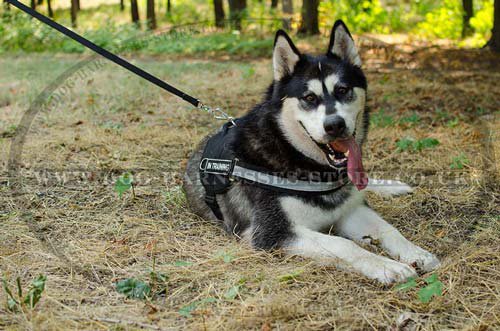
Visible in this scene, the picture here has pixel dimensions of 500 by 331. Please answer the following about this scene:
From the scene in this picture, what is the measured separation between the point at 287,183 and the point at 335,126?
0.53 metres

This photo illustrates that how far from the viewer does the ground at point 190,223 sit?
2.67 m

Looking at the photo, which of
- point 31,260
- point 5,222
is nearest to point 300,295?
point 31,260

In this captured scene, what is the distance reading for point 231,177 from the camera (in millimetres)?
3779

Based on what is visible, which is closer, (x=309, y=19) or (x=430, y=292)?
(x=430, y=292)

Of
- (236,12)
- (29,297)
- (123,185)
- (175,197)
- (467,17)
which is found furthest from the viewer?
(236,12)

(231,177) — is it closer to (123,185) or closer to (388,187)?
(123,185)

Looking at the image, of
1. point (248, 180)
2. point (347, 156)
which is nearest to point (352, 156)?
point (347, 156)

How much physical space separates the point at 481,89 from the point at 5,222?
732 cm

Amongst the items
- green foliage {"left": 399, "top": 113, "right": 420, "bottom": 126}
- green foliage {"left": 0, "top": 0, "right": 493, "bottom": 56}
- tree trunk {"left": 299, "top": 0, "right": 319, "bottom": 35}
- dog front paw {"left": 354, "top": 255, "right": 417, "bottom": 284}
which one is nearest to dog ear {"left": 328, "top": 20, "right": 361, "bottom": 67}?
dog front paw {"left": 354, "top": 255, "right": 417, "bottom": 284}

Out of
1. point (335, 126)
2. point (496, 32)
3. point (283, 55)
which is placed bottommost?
point (496, 32)

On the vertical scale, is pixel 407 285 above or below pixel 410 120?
above

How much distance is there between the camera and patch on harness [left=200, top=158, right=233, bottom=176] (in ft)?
12.4

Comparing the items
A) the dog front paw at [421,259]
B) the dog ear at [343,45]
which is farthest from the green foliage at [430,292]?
the dog ear at [343,45]

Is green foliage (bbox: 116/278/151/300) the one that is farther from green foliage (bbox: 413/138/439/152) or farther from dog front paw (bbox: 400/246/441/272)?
green foliage (bbox: 413/138/439/152)
